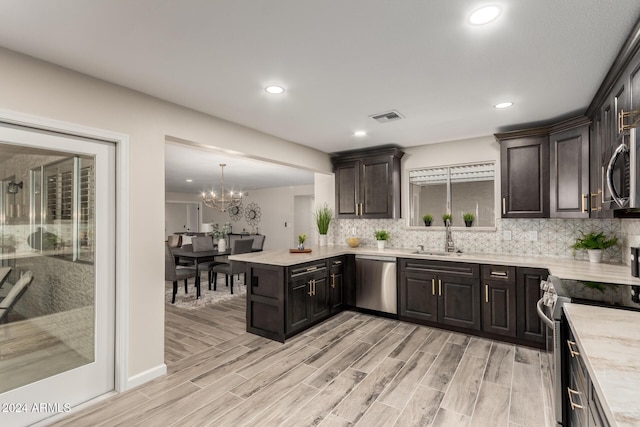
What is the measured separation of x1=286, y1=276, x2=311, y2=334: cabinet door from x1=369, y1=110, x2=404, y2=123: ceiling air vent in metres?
1.95

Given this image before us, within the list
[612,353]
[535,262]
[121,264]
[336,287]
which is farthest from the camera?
[336,287]

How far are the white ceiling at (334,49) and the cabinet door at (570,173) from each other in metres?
0.31

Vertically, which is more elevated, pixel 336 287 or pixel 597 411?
pixel 597 411

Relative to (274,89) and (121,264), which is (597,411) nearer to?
(274,89)

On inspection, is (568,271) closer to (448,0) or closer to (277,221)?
(448,0)

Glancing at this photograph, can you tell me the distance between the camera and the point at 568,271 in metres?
2.73

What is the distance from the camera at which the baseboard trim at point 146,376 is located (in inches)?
97.2

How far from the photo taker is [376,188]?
15.0ft

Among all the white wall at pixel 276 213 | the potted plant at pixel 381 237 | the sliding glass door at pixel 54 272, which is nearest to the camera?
the sliding glass door at pixel 54 272

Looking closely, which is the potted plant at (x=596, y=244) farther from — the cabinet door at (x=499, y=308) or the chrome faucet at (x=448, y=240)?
the chrome faucet at (x=448, y=240)

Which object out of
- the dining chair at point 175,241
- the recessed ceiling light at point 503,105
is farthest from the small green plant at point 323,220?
the dining chair at point 175,241

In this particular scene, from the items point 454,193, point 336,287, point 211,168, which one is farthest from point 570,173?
point 211,168

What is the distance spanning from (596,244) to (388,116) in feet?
8.03

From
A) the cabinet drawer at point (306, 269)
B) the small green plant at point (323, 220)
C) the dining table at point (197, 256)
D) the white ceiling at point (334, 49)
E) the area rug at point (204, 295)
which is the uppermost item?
the white ceiling at point (334, 49)
